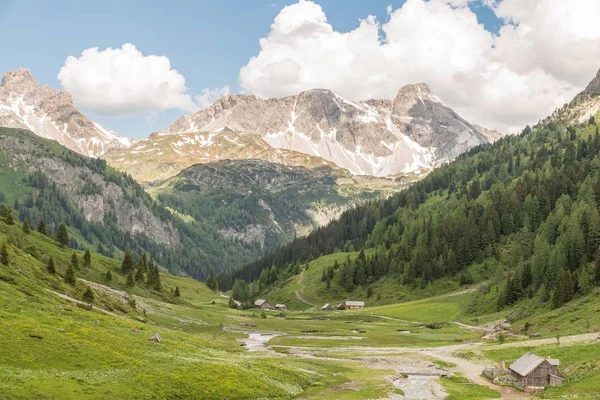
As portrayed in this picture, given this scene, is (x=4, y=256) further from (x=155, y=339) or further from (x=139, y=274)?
(x=139, y=274)

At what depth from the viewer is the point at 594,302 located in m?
104

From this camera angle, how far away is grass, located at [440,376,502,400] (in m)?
57.8

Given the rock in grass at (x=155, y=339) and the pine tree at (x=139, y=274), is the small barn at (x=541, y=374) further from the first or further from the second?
the pine tree at (x=139, y=274)

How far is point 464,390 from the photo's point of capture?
61.7m

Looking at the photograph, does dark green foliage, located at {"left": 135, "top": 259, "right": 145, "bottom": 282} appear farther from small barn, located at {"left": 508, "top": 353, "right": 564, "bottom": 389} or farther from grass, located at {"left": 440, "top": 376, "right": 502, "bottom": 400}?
small barn, located at {"left": 508, "top": 353, "right": 564, "bottom": 389}

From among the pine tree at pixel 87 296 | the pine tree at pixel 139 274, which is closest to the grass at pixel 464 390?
the pine tree at pixel 87 296

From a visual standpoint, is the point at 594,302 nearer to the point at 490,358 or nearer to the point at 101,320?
the point at 490,358

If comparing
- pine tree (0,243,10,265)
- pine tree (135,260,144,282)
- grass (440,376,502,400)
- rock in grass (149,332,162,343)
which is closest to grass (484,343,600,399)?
grass (440,376,502,400)

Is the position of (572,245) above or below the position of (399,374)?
above

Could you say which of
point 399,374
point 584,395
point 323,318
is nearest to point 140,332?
point 399,374

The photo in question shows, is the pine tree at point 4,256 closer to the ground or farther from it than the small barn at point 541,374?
farther from it

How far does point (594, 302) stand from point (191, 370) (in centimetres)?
8751

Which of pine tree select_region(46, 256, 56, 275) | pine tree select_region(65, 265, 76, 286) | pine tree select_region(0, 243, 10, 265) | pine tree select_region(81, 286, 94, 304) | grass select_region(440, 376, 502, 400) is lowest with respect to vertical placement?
grass select_region(440, 376, 502, 400)

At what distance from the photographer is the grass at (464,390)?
5778 cm
